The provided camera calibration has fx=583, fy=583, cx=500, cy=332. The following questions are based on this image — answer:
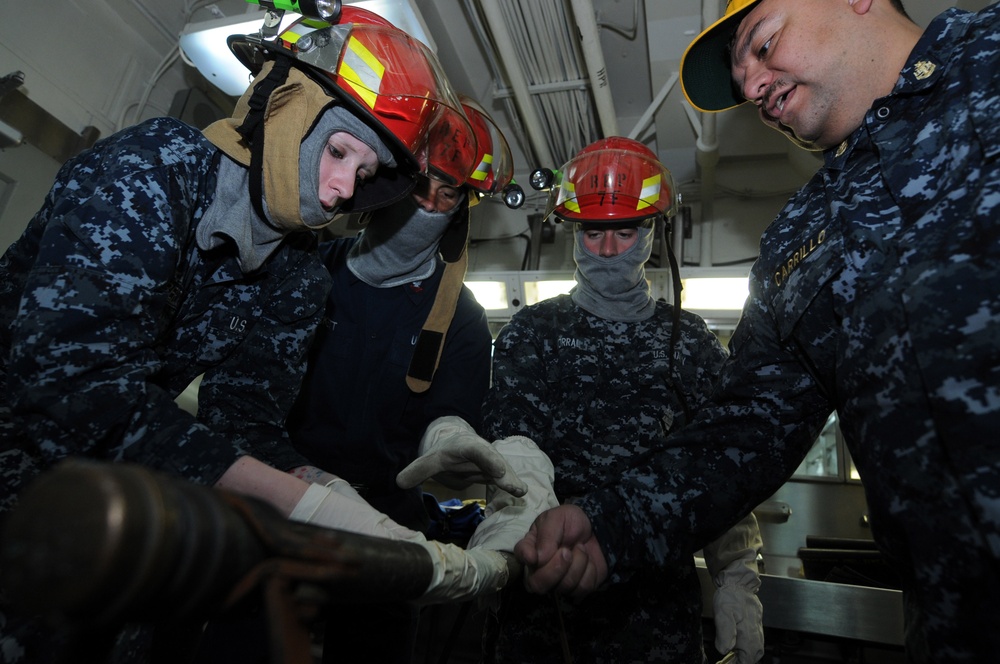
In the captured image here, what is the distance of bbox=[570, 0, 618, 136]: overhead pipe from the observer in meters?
3.07

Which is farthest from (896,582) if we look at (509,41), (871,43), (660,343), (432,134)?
(509,41)

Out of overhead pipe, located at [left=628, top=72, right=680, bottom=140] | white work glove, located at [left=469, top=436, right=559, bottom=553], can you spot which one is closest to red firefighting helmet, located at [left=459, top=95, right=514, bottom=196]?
white work glove, located at [left=469, top=436, right=559, bottom=553]

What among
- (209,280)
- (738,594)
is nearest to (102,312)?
(209,280)

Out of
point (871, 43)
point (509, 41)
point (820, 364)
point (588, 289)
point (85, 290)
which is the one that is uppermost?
point (509, 41)

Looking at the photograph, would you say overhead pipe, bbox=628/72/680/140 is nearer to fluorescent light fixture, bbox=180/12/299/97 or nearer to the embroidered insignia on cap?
fluorescent light fixture, bbox=180/12/299/97

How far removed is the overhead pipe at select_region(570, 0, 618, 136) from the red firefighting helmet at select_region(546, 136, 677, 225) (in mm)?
Result: 750

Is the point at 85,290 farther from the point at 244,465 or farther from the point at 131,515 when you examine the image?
the point at 131,515

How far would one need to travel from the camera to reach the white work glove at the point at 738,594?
6.90ft

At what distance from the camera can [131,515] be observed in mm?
433

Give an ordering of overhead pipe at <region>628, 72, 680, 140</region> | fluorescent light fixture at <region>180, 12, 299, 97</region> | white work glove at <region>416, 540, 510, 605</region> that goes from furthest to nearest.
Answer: overhead pipe at <region>628, 72, 680, 140</region> → fluorescent light fixture at <region>180, 12, 299, 97</region> → white work glove at <region>416, 540, 510, 605</region>

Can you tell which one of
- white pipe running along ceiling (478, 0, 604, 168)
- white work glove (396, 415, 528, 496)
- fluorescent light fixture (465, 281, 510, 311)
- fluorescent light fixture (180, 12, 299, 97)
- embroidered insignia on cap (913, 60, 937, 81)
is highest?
white pipe running along ceiling (478, 0, 604, 168)

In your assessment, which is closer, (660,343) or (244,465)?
(244,465)

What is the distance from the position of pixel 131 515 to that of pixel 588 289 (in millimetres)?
2318

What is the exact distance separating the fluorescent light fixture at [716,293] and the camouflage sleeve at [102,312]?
3164 millimetres
